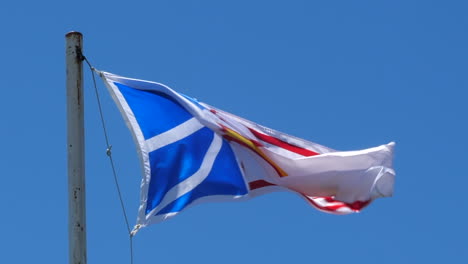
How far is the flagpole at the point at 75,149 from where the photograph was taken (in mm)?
10812

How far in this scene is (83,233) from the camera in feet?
35.7

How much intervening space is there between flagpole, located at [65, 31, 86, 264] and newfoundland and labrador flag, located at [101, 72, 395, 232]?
1.37 meters

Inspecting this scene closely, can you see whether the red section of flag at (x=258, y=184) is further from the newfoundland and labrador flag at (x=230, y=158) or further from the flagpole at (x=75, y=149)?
the flagpole at (x=75, y=149)

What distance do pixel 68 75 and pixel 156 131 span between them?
184cm

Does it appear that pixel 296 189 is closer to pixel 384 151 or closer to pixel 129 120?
pixel 384 151

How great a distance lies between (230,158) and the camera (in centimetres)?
1368

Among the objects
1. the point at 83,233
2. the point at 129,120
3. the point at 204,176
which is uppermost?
the point at 129,120

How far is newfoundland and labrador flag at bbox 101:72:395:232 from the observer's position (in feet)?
42.4

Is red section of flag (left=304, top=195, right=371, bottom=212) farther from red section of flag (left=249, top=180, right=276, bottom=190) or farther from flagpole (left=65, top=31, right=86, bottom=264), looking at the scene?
flagpole (left=65, top=31, right=86, bottom=264)

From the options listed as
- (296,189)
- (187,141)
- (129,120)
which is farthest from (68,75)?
(296,189)

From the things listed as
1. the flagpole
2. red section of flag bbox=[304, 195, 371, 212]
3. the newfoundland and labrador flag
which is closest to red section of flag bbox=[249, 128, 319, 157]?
the newfoundland and labrador flag

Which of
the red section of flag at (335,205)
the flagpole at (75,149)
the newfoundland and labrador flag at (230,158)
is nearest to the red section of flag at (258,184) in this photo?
the newfoundland and labrador flag at (230,158)

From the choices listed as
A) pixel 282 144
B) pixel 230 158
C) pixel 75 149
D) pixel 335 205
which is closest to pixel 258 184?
pixel 230 158

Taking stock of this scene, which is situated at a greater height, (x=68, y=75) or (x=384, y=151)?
(x=68, y=75)
